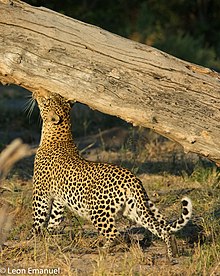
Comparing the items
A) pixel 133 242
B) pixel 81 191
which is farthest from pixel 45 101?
pixel 133 242

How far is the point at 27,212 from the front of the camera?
25.4 feet

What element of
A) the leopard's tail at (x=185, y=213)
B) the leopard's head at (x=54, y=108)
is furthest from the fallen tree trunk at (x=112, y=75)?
the leopard's head at (x=54, y=108)

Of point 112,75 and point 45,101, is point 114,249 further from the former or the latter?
point 45,101

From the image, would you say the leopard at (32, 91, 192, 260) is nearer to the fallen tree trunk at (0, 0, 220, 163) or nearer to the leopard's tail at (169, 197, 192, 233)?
the leopard's tail at (169, 197, 192, 233)

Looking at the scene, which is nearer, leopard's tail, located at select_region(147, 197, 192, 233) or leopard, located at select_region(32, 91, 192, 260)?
leopard's tail, located at select_region(147, 197, 192, 233)

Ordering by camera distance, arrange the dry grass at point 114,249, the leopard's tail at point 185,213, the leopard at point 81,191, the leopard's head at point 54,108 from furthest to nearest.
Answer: the leopard's head at point 54,108 → the leopard at point 81,191 → the leopard's tail at point 185,213 → the dry grass at point 114,249

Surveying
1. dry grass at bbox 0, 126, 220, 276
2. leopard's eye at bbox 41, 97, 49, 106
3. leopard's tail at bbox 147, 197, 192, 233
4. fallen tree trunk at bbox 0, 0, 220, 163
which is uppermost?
fallen tree trunk at bbox 0, 0, 220, 163

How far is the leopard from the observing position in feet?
20.9

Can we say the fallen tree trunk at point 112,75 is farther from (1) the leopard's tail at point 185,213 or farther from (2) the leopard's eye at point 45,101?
(2) the leopard's eye at point 45,101

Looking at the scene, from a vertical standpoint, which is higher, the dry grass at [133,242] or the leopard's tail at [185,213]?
the leopard's tail at [185,213]

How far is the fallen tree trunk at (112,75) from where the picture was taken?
6.24m

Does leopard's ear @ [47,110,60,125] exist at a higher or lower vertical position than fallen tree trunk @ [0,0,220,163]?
lower

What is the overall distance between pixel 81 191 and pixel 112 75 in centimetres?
100

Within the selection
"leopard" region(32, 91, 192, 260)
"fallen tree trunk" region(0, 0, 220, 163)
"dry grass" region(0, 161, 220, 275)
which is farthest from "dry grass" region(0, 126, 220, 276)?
"fallen tree trunk" region(0, 0, 220, 163)
